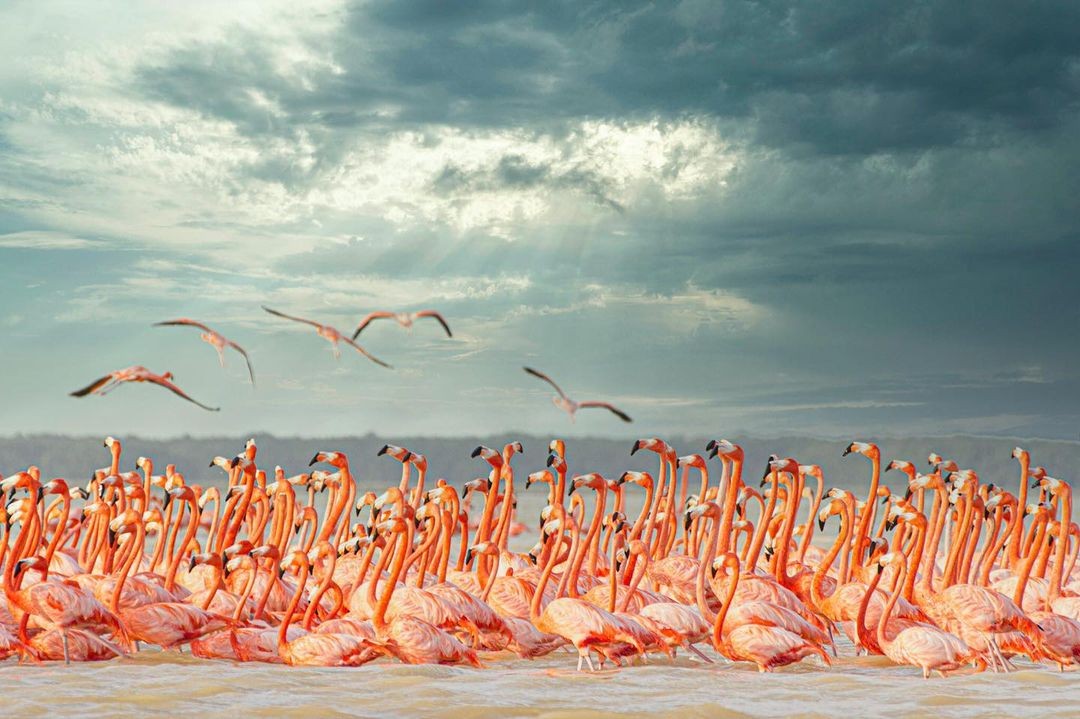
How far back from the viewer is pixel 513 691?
1271 cm

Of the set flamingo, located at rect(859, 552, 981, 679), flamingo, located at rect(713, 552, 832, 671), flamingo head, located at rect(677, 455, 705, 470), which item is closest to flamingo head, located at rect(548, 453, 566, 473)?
flamingo head, located at rect(677, 455, 705, 470)

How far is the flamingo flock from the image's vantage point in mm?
14117

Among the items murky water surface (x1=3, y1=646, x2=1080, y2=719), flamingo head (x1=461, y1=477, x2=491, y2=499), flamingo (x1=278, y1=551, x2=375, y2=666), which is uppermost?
flamingo head (x1=461, y1=477, x2=491, y2=499)

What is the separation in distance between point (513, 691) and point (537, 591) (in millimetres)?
3168

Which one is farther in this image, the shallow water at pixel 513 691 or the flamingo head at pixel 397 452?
the flamingo head at pixel 397 452

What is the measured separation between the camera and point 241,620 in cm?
1545

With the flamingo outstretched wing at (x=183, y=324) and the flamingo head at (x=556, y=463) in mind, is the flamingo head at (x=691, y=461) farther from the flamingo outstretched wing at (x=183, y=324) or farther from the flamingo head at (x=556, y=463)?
the flamingo outstretched wing at (x=183, y=324)

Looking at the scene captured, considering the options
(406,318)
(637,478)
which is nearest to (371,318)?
(406,318)

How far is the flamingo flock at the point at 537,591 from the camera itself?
14117 mm

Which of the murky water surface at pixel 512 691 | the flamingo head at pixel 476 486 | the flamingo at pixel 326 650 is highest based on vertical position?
the flamingo head at pixel 476 486

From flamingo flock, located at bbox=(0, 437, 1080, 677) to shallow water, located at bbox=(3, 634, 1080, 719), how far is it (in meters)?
0.32

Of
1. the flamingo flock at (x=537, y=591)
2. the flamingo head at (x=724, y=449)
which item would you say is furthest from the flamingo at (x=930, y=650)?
the flamingo head at (x=724, y=449)

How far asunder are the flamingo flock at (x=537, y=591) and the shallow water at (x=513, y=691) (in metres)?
0.32

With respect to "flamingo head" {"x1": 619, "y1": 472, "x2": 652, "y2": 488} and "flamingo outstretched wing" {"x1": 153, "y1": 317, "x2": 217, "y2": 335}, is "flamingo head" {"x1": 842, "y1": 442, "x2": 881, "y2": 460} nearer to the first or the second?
"flamingo head" {"x1": 619, "y1": 472, "x2": 652, "y2": 488}
